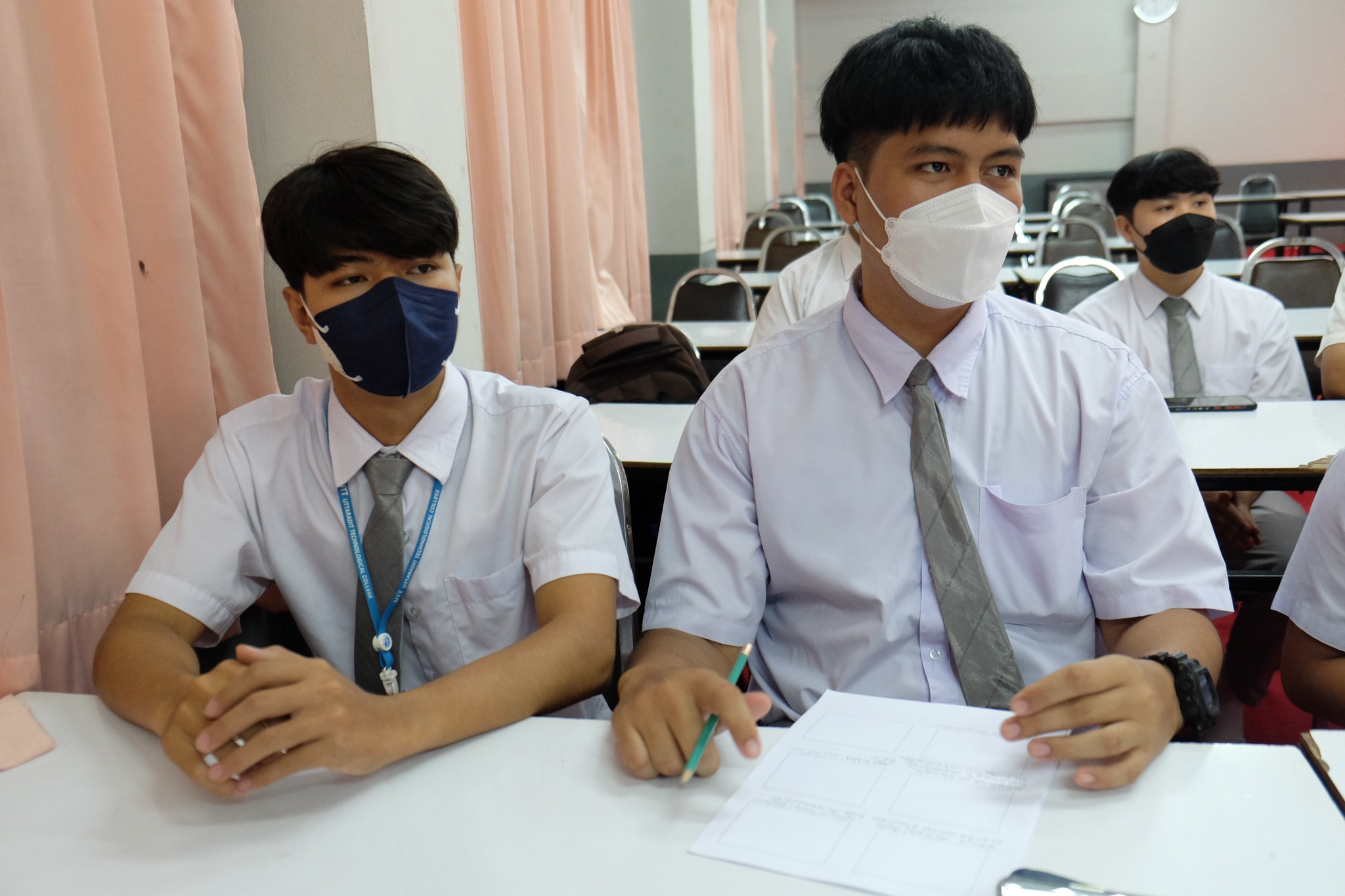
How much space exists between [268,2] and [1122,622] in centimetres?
190

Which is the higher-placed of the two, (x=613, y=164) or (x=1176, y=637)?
(x=613, y=164)

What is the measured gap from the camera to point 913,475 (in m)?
1.32

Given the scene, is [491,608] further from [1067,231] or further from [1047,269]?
[1067,231]

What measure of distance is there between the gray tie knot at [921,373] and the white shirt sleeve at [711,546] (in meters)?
0.24

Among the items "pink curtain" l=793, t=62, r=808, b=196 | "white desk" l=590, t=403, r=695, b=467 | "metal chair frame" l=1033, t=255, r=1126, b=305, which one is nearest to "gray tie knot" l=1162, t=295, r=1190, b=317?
"metal chair frame" l=1033, t=255, r=1126, b=305

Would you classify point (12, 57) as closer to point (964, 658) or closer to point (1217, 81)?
point (964, 658)

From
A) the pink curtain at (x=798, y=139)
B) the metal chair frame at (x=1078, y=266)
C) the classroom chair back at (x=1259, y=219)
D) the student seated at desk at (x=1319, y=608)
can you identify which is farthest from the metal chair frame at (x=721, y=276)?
the pink curtain at (x=798, y=139)

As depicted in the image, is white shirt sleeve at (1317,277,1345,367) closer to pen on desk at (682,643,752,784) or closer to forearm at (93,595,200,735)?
pen on desk at (682,643,752,784)

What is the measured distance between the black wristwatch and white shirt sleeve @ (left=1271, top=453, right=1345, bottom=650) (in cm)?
36

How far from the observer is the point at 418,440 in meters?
1.40

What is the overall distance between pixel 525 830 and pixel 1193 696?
64 centimetres

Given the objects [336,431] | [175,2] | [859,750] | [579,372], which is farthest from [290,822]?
[579,372]

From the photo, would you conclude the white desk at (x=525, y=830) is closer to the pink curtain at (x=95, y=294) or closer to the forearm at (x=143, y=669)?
the forearm at (x=143, y=669)

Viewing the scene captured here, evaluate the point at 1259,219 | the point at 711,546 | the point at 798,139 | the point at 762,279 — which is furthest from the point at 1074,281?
the point at 798,139
